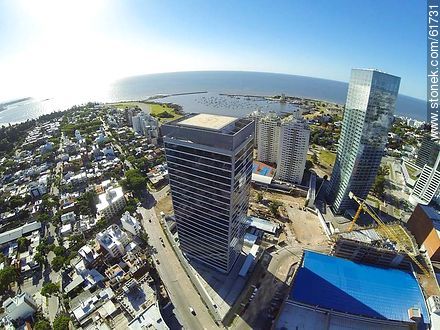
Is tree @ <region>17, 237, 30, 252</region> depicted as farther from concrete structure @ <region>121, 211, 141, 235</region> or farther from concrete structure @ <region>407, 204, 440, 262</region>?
concrete structure @ <region>407, 204, 440, 262</region>

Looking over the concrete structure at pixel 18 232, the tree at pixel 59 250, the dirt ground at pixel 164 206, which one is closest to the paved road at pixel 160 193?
the dirt ground at pixel 164 206

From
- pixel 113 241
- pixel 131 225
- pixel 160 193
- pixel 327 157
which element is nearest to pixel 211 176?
pixel 113 241

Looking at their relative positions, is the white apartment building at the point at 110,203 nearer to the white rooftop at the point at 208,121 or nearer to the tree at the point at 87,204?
the tree at the point at 87,204

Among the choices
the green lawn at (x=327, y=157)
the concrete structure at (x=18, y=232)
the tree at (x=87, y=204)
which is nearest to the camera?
the concrete structure at (x=18, y=232)

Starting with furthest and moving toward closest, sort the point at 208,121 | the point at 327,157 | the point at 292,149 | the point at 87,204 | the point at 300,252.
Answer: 1. the point at 327,157
2. the point at 292,149
3. the point at 87,204
4. the point at 300,252
5. the point at 208,121

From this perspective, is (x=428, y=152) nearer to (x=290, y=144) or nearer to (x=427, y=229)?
(x=427, y=229)

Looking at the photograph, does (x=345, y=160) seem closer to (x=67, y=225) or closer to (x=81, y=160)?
(x=67, y=225)
